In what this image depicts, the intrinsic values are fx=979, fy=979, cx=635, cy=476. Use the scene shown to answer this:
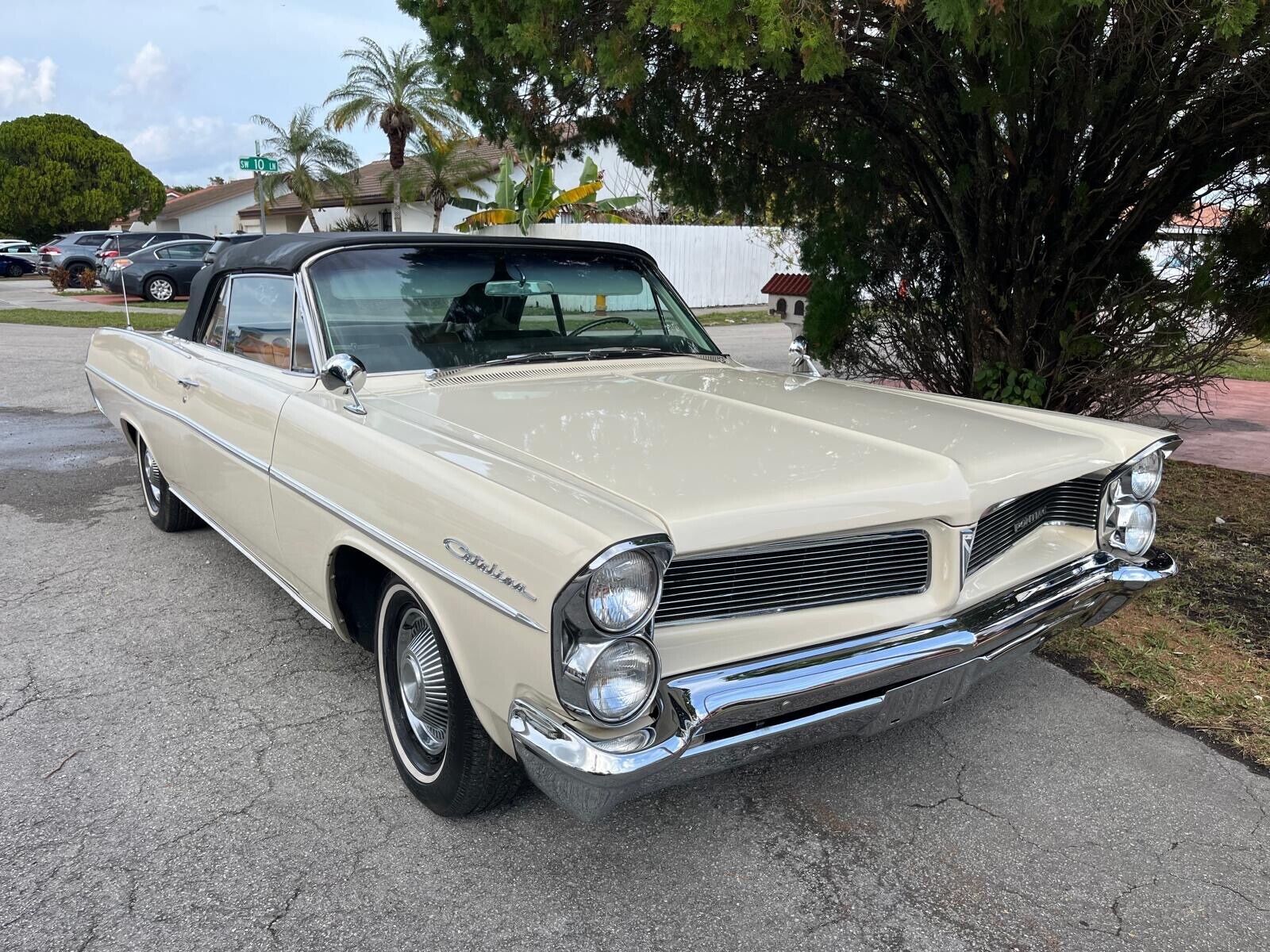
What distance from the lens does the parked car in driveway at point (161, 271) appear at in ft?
65.6

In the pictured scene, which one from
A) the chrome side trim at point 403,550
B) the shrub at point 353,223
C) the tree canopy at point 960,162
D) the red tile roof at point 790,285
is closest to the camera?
the chrome side trim at point 403,550

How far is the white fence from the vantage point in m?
20.7

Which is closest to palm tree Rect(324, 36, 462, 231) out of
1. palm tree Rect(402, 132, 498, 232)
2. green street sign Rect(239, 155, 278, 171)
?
palm tree Rect(402, 132, 498, 232)

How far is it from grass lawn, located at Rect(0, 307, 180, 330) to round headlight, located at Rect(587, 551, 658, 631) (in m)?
14.6

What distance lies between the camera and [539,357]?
143 inches

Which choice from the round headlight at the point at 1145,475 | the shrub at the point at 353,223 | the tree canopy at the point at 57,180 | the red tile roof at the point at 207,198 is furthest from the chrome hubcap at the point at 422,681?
the red tile roof at the point at 207,198

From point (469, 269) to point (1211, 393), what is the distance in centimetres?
931

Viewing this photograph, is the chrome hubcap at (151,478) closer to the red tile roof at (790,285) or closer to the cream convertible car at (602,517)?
the cream convertible car at (602,517)

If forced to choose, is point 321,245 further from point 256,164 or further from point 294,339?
point 256,164

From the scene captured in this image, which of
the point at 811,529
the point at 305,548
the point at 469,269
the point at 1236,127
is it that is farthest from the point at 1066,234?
the point at 305,548

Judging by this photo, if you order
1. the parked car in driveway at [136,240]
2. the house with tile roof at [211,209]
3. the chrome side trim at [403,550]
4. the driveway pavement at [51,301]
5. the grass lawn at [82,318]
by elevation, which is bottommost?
the grass lawn at [82,318]

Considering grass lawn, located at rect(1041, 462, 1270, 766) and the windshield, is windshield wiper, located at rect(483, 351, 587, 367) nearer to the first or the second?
the windshield

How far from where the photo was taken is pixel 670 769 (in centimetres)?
208

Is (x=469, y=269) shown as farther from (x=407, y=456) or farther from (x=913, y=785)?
(x=913, y=785)
